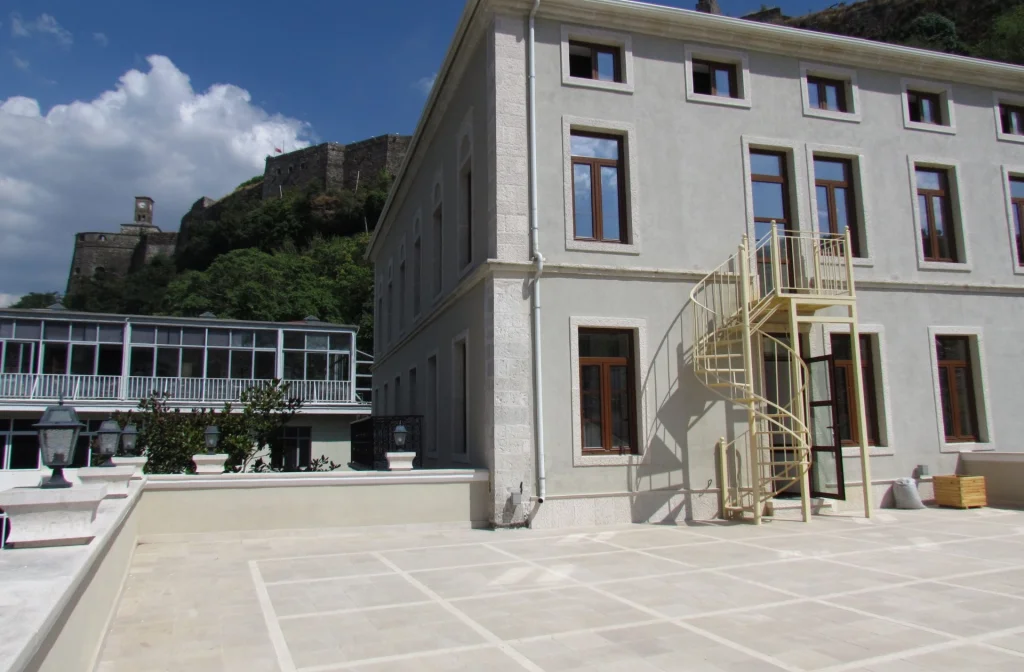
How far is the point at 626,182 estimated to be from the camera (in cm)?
1224

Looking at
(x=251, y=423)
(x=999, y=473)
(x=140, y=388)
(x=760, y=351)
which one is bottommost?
(x=999, y=473)

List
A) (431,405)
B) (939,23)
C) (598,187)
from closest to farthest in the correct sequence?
(598,187) < (431,405) < (939,23)

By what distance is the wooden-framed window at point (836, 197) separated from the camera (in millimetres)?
13359

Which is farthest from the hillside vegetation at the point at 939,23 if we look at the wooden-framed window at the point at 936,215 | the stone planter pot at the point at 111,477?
the stone planter pot at the point at 111,477

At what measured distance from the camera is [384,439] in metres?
15.6

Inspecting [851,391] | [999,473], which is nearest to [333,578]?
[851,391]

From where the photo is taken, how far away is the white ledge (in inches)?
396

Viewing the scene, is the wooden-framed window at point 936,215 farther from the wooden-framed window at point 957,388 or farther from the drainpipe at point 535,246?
the drainpipe at point 535,246

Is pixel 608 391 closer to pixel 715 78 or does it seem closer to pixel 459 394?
pixel 459 394

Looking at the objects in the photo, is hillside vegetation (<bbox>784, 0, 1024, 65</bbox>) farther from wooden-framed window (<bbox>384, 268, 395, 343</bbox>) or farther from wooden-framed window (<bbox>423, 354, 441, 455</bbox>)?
wooden-framed window (<bbox>423, 354, 441, 455</bbox>)

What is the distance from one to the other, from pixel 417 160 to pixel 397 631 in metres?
14.0

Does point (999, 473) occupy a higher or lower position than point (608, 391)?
lower

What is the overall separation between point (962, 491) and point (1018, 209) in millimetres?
6316

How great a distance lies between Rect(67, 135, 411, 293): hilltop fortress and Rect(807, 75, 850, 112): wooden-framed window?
177ft
